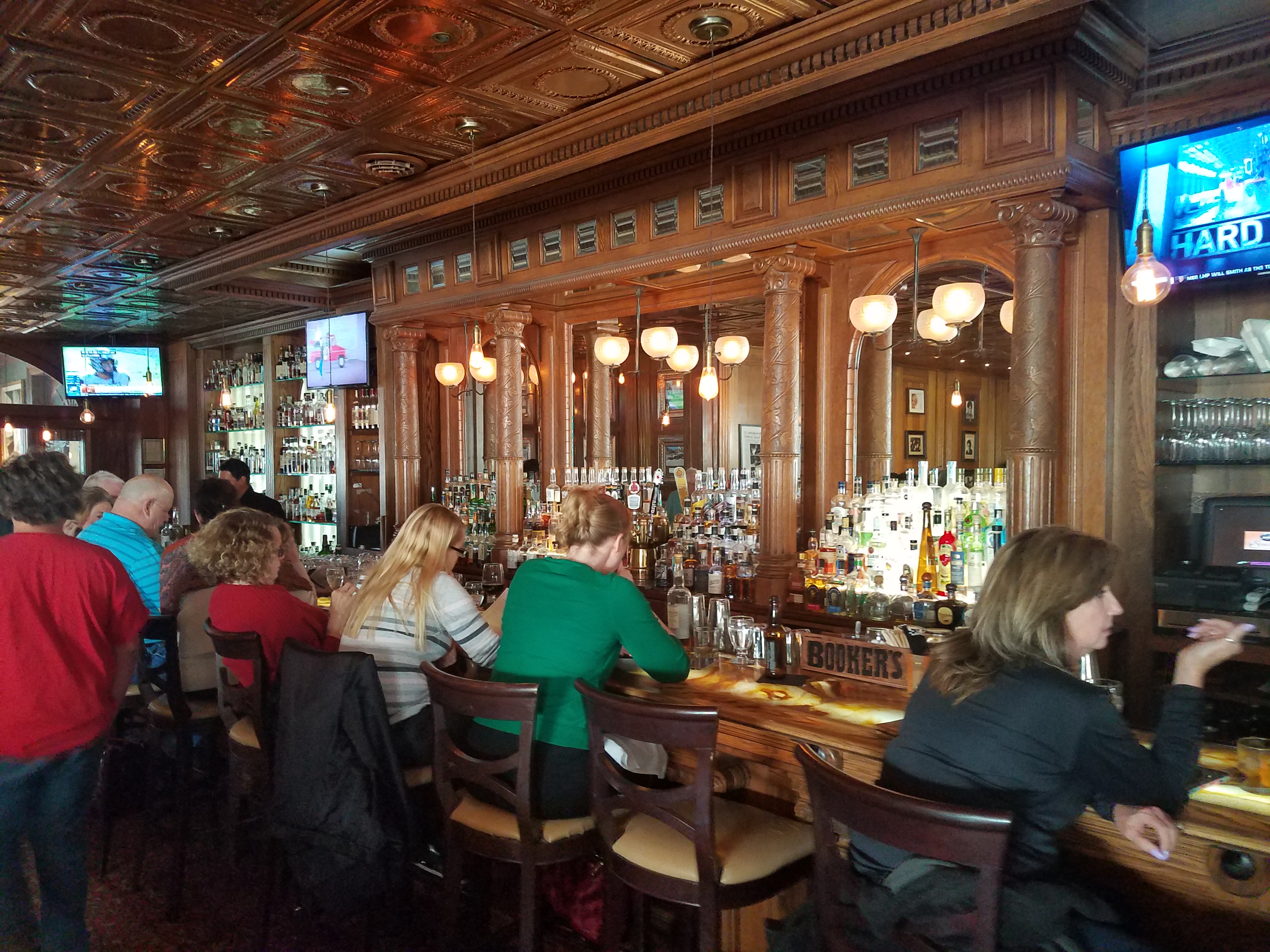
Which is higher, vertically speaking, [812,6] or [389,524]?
[812,6]

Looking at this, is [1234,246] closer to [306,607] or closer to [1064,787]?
[1064,787]

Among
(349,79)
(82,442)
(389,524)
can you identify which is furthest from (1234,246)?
(82,442)

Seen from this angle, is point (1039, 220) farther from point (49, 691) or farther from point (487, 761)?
point (49, 691)

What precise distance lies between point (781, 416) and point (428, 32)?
2.37m

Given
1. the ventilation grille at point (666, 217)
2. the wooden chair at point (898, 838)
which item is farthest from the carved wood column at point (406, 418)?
the wooden chair at point (898, 838)

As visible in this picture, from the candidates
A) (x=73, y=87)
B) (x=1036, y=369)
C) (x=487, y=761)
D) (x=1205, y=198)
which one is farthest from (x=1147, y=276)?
(x=73, y=87)

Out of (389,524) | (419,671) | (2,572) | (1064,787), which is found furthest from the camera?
(389,524)

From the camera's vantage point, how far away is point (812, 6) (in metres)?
3.29

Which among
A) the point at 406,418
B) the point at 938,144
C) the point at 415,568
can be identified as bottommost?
the point at 415,568

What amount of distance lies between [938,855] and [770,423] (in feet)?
10.3

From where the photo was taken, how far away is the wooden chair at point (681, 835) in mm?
1980

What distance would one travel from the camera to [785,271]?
436cm

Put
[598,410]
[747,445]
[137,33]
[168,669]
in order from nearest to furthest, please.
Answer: [168,669], [137,33], [598,410], [747,445]

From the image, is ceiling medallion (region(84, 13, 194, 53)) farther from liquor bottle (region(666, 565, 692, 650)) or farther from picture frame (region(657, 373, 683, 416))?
picture frame (region(657, 373, 683, 416))
